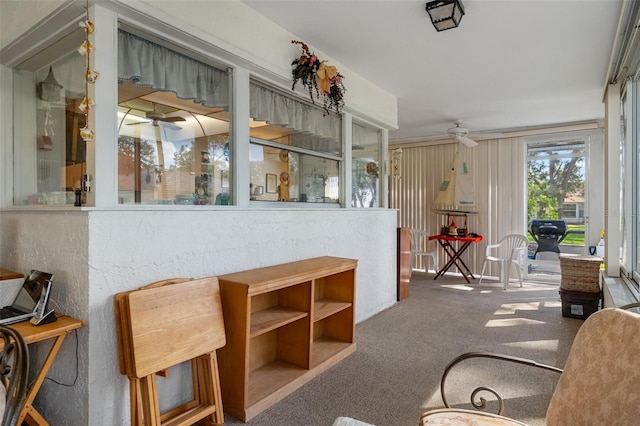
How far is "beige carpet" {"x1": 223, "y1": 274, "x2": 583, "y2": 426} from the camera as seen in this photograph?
213cm

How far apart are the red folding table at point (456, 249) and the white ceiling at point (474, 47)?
6.90ft

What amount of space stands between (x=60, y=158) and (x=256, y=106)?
129cm

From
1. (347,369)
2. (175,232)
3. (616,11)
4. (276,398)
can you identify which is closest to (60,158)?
(175,232)

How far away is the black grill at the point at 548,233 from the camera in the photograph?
5855 mm

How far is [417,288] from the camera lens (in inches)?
212

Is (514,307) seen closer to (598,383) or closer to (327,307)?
(327,307)

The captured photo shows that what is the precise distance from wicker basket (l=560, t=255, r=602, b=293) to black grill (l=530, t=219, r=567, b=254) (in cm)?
208

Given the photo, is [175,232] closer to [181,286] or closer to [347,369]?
[181,286]

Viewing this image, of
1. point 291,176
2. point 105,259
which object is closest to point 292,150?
point 291,176

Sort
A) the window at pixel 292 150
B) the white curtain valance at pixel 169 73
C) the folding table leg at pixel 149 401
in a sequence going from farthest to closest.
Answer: the window at pixel 292 150 → the white curtain valance at pixel 169 73 → the folding table leg at pixel 149 401

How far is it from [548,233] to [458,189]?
5.28ft

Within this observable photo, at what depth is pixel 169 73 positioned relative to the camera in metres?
2.11

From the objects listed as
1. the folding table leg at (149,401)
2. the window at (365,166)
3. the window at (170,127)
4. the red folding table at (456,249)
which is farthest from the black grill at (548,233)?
the folding table leg at (149,401)

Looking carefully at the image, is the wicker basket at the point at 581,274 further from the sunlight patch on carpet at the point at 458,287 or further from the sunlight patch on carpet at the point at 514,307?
the sunlight patch on carpet at the point at 458,287
